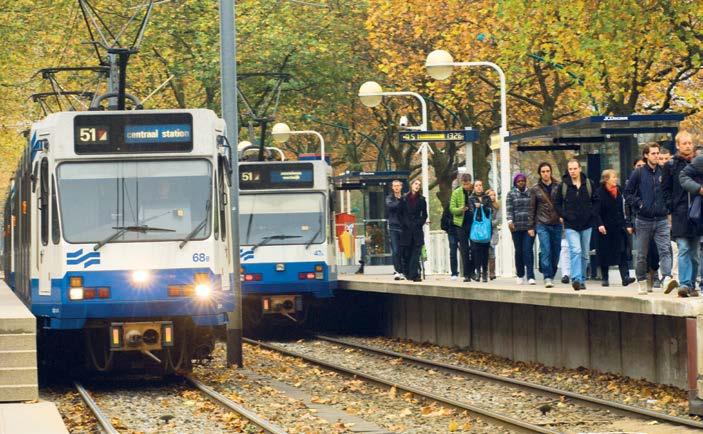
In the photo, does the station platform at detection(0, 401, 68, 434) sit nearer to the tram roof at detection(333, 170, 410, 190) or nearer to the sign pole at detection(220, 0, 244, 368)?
the sign pole at detection(220, 0, 244, 368)

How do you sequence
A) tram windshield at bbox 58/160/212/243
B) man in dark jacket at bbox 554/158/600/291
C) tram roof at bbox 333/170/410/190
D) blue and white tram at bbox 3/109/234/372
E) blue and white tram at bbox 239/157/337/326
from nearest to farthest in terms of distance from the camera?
1. blue and white tram at bbox 3/109/234/372
2. tram windshield at bbox 58/160/212/243
3. man in dark jacket at bbox 554/158/600/291
4. blue and white tram at bbox 239/157/337/326
5. tram roof at bbox 333/170/410/190

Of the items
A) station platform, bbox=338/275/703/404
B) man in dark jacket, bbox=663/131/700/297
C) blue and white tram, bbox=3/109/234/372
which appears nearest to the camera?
man in dark jacket, bbox=663/131/700/297

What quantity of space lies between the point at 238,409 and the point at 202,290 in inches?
111

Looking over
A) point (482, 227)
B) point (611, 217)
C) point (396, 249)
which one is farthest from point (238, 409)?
point (396, 249)

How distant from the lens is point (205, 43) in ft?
135

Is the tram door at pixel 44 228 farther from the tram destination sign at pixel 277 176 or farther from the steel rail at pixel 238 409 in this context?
the tram destination sign at pixel 277 176

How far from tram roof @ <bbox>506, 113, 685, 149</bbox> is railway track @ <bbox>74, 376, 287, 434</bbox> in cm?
584

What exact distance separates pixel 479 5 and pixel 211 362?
2015cm

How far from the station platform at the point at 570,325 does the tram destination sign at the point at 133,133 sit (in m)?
4.60

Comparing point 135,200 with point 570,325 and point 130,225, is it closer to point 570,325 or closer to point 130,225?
point 130,225

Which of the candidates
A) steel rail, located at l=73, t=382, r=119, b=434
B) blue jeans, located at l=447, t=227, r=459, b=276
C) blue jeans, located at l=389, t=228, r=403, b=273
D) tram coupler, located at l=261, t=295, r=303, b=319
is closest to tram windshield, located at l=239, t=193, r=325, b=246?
tram coupler, located at l=261, t=295, r=303, b=319

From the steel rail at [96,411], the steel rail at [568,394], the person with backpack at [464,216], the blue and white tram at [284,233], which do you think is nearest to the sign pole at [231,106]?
the steel rail at [568,394]

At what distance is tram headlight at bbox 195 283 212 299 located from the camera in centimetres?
1738

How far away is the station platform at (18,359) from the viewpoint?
15.0 meters
